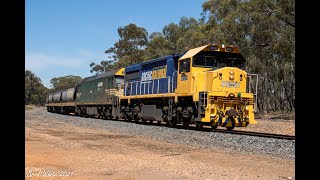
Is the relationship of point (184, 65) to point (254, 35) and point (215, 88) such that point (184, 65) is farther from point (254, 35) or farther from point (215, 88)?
point (254, 35)

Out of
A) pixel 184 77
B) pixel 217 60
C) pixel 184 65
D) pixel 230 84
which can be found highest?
pixel 217 60

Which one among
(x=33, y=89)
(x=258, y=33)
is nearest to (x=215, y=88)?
(x=258, y=33)

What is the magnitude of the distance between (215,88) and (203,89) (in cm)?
59

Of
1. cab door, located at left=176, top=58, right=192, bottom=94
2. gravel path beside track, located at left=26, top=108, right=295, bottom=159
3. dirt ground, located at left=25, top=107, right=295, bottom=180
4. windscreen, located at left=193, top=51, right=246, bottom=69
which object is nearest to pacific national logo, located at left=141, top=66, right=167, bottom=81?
cab door, located at left=176, top=58, right=192, bottom=94

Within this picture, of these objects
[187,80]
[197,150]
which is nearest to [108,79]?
[187,80]

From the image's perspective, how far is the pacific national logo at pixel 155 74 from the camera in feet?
Answer: 69.9

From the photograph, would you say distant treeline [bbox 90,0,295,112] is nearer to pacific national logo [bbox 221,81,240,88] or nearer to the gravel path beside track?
pacific national logo [bbox 221,81,240,88]

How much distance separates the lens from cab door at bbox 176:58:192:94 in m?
18.2

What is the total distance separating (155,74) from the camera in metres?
22.4

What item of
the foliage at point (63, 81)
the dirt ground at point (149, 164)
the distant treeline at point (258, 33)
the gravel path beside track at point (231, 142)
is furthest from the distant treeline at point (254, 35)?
the foliage at point (63, 81)

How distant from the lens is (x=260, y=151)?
11.6 m

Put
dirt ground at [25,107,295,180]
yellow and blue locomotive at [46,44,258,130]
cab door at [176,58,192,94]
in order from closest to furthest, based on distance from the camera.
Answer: dirt ground at [25,107,295,180] → yellow and blue locomotive at [46,44,258,130] → cab door at [176,58,192,94]

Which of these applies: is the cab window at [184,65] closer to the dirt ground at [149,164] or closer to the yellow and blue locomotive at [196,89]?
the yellow and blue locomotive at [196,89]
